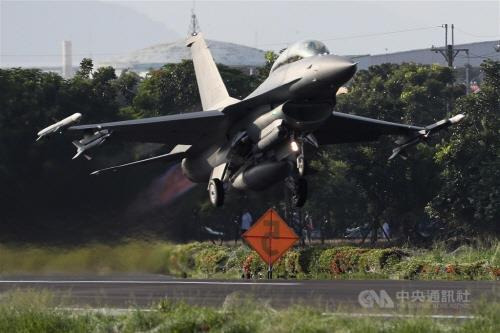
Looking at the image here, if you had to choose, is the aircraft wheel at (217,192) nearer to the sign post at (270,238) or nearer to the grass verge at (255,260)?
the sign post at (270,238)

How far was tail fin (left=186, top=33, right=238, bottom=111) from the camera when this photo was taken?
38781 millimetres

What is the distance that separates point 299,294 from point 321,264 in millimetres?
13763

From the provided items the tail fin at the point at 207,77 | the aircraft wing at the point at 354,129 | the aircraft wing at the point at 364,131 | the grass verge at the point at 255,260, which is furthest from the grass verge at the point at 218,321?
the tail fin at the point at 207,77

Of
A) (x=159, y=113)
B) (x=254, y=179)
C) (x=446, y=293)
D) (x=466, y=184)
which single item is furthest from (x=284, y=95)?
(x=159, y=113)

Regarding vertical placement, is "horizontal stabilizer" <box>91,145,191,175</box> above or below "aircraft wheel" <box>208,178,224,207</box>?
above

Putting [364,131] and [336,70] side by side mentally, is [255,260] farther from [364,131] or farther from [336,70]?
[336,70]

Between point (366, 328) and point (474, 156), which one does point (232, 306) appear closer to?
point (366, 328)

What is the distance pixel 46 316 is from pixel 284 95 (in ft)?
48.4

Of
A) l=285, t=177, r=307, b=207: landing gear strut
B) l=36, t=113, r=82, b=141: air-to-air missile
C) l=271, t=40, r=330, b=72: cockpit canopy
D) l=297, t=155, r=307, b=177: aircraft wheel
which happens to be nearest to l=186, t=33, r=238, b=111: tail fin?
l=271, t=40, r=330, b=72: cockpit canopy

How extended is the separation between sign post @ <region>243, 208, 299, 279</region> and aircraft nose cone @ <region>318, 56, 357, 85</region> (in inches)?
187

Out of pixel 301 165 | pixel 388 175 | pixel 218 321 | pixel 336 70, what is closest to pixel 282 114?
pixel 301 165

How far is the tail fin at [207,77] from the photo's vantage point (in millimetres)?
38781

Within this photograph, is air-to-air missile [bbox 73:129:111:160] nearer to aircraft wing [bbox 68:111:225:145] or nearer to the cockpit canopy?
aircraft wing [bbox 68:111:225:145]

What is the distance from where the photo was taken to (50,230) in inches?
1389
